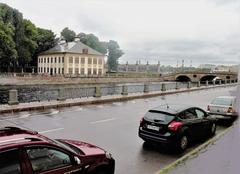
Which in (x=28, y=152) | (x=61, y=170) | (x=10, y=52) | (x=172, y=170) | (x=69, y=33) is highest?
(x=69, y=33)

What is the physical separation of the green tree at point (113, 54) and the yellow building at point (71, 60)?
51.0ft

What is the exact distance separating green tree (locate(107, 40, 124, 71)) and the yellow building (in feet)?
51.0

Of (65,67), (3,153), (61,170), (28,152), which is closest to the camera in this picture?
(3,153)

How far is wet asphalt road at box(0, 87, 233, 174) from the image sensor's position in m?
7.66

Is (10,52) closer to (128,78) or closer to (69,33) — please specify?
(128,78)

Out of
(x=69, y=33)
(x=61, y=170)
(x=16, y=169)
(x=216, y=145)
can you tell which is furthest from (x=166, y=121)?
(x=69, y=33)

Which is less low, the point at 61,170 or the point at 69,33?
the point at 69,33

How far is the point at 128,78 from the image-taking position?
271 ft

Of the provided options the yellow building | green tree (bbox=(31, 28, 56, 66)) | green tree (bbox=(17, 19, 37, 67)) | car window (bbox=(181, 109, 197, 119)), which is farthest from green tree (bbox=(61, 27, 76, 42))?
car window (bbox=(181, 109, 197, 119))

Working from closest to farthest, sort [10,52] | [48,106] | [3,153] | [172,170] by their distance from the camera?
1. [3,153]
2. [172,170]
3. [48,106]
4. [10,52]

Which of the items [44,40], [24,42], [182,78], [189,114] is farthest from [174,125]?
[182,78]

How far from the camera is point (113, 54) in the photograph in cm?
10438

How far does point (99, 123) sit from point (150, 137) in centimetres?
421

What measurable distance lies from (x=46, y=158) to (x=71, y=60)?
78.9 metres
